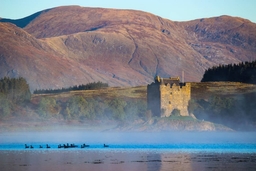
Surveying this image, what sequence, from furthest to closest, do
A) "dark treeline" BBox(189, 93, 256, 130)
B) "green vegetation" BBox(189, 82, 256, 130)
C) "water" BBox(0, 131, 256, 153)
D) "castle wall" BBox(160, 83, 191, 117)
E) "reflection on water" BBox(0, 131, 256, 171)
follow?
"dark treeline" BBox(189, 93, 256, 130), "green vegetation" BBox(189, 82, 256, 130), "castle wall" BBox(160, 83, 191, 117), "water" BBox(0, 131, 256, 153), "reflection on water" BBox(0, 131, 256, 171)

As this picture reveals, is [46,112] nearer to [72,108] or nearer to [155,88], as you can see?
[72,108]

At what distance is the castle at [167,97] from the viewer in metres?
120

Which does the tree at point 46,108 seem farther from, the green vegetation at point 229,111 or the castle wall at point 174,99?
the castle wall at point 174,99

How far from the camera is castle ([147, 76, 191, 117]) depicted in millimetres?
120125

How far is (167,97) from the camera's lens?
4724 inches

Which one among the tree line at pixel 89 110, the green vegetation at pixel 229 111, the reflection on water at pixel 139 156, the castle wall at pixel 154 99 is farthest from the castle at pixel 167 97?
the tree line at pixel 89 110

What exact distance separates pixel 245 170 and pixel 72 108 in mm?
98170

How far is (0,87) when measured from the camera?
7106 inches

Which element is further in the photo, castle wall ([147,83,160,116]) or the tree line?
the tree line

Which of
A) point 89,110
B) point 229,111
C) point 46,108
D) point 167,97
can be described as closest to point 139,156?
point 167,97

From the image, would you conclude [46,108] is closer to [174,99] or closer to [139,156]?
[174,99]

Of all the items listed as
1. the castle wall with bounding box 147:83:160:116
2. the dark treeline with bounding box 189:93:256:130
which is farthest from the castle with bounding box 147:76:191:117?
the dark treeline with bounding box 189:93:256:130

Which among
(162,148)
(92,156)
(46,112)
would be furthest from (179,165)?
(46,112)

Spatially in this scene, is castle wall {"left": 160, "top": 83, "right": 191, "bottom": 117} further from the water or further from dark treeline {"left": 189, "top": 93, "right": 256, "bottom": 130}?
dark treeline {"left": 189, "top": 93, "right": 256, "bottom": 130}
